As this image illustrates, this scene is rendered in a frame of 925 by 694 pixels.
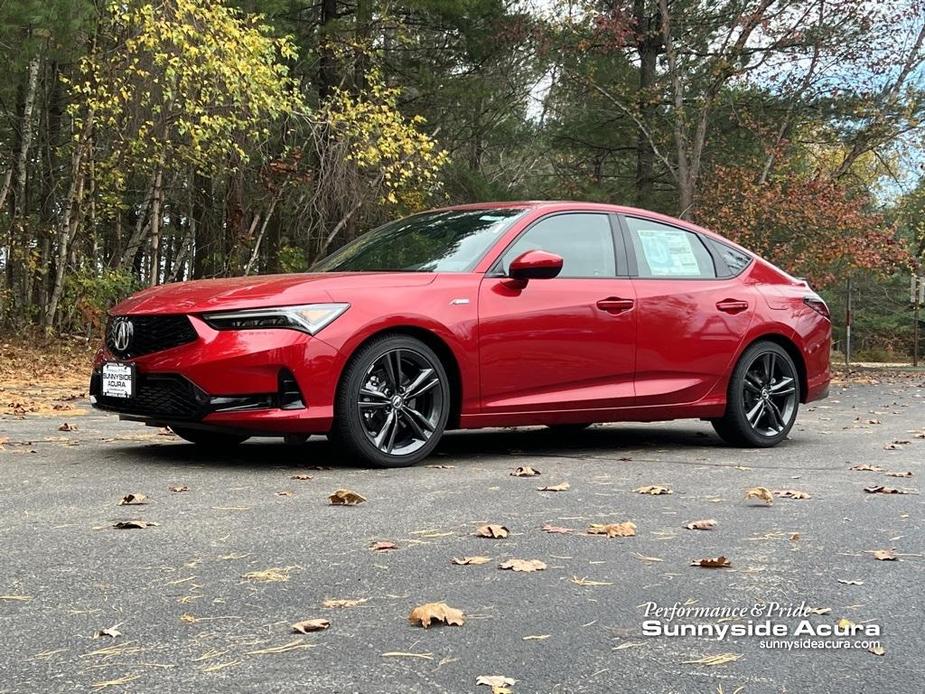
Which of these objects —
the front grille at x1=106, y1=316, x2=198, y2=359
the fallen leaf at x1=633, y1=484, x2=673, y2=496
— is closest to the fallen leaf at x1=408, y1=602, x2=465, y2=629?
the fallen leaf at x1=633, y1=484, x2=673, y2=496

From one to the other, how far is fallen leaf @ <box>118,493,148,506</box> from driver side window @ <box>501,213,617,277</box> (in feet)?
9.33

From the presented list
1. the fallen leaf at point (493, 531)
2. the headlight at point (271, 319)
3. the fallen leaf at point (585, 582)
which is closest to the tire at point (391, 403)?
the headlight at point (271, 319)

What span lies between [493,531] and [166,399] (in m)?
2.29

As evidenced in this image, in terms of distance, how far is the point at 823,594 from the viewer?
3516 millimetres

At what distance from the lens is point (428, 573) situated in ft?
12.1

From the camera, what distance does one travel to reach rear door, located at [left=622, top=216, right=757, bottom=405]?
7121 millimetres

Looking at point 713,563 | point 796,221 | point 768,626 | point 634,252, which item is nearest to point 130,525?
point 713,563

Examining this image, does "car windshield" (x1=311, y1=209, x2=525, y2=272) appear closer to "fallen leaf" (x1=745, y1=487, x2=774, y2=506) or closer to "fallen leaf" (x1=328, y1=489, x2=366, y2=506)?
"fallen leaf" (x1=328, y1=489, x2=366, y2=506)

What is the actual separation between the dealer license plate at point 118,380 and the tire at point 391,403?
1.15m

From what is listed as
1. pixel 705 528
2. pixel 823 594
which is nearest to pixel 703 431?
pixel 705 528

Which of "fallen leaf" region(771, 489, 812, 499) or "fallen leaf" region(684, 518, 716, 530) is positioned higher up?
"fallen leaf" region(684, 518, 716, 530)

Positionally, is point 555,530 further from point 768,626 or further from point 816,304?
point 816,304

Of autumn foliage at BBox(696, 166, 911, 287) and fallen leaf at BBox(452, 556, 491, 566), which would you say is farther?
autumn foliage at BBox(696, 166, 911, 287)

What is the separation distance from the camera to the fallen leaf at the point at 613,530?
442cm
